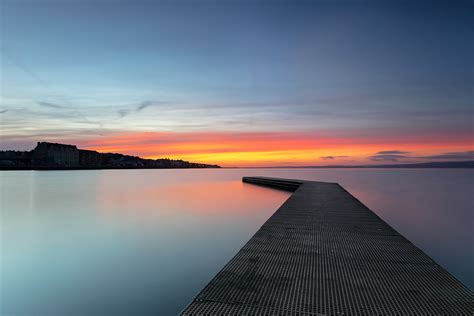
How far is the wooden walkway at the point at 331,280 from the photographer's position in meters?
3.15

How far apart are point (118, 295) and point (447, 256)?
748 cm

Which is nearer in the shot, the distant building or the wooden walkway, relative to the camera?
the wooden walkway

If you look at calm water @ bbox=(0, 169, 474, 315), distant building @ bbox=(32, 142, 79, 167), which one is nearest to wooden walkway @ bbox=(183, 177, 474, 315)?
calm water @ bbox=(0, 169, 474, 315)

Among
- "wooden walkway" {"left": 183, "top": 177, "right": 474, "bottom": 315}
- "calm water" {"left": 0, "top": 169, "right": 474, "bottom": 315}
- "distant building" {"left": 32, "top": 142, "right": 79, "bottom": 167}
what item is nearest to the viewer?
"wooden walkway" {"left": 183, "top": 177, "right": 474, "bottom": 315}

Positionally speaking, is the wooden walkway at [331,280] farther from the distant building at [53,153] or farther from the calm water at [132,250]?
the distant building at [53,153]

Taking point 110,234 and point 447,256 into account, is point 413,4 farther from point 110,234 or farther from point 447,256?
point 110,234

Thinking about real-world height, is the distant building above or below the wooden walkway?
above

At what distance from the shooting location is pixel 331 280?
387 centimetres

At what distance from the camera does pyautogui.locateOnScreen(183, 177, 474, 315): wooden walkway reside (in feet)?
10.3

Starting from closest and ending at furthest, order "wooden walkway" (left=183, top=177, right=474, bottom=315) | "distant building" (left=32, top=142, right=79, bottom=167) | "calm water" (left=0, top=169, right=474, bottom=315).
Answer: "wooden walkway" (left=183, top=177, right=474, bottom=315)
"calm water" (left=0, top=169, right=474, bottom=315)
"distant building" (left=32, top=142, right=79, bottom=167)

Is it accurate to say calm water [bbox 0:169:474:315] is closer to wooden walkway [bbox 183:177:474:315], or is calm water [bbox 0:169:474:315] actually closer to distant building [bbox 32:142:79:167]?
wooden walkway [bbox 183:177:474:315]

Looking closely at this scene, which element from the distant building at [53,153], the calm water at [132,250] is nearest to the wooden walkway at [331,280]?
the calm water at [132,250]

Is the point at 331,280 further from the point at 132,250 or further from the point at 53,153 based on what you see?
the point at 53,153

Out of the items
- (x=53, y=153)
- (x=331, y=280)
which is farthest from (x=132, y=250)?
(x=53, y=153)
